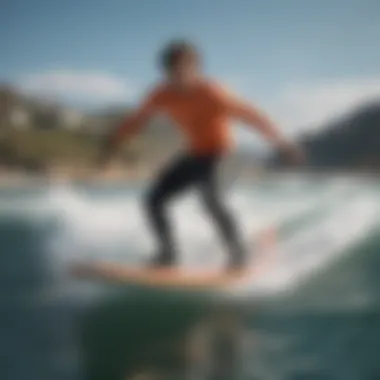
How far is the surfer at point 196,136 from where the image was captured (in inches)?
55.6

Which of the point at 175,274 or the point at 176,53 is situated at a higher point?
the point at 176,53

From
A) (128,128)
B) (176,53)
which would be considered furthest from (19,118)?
(176,53)

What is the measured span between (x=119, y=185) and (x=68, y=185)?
0.11 metres

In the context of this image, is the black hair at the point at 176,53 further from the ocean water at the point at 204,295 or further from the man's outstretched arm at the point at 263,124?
the ocean water at the point at 204,295

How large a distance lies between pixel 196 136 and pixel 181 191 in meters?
0.11

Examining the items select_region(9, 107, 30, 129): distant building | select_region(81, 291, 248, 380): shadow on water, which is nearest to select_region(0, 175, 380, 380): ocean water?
select_region(81, 291, 248, 380): shadow on water

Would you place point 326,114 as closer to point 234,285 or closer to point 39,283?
point 234,285

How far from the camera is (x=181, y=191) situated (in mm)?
1428

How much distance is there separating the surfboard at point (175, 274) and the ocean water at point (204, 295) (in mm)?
13

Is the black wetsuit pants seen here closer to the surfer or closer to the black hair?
the surfer

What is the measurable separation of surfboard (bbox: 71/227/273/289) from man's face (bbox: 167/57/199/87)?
33 centimetres

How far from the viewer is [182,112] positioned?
1414mm

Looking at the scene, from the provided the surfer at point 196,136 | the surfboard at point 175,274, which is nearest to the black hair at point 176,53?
the surfer at point 196,136

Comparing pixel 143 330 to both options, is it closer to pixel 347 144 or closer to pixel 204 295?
pixel 204 295
